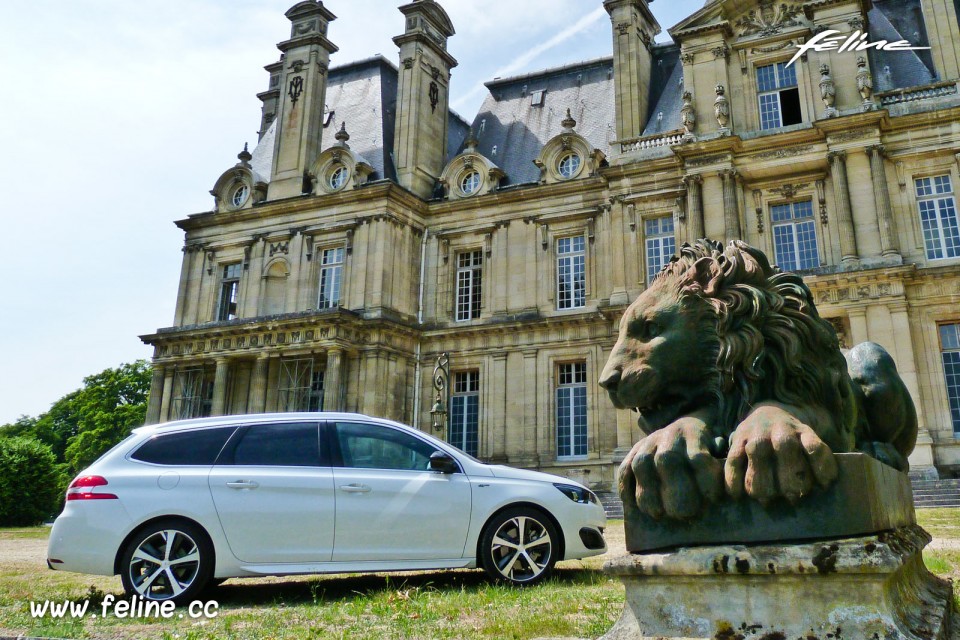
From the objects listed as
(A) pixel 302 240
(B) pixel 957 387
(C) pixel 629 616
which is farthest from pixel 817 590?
(A) pixel 302 240

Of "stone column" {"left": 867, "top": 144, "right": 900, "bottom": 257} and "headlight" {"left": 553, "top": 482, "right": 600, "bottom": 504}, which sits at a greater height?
"stone column" {"left": 867, "top": 144, "right": 900, "bottom": 257}

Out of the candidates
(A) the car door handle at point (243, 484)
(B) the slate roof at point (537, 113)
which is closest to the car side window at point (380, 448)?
(A) the car door handle at point (243, 484)

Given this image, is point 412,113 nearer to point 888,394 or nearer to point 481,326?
point 481,326

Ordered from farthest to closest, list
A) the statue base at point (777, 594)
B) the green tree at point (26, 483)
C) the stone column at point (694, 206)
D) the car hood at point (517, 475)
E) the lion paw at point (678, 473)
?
the green tree at point (26, 483) < the stone column at point (694, 206) < the car hood at point (517, 475) < the lion paw at point (678, 473) < the statue base at point (777, 594)

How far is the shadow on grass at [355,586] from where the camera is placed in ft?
19.0

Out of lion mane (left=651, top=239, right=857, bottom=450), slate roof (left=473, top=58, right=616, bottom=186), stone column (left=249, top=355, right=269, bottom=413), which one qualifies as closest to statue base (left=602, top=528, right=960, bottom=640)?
lion mane (left=651, top=239, right=857, bottom=450)

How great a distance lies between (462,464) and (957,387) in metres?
17.0

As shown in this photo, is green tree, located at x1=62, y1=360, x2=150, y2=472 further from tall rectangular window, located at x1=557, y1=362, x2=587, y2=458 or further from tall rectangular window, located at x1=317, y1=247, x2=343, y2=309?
tall rectangular window, located at x1=557, y1=362, x2=587, y2=458

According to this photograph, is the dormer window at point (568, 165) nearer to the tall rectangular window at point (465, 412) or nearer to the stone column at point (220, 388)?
the tall rectangular window at point (465, 412)

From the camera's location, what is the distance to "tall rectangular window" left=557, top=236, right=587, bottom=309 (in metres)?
23.8

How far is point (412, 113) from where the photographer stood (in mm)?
26781

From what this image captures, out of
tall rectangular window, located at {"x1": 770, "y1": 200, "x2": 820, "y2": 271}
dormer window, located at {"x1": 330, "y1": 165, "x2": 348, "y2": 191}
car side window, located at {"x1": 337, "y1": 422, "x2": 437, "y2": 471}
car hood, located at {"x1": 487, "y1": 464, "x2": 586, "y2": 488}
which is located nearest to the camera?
car side window, located at {"x1": 337, "y1": 422, "x2": 437, "y2": 471}

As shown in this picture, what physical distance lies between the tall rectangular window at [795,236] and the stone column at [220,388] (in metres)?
17.4

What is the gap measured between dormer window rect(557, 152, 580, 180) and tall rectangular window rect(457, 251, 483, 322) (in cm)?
383
